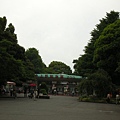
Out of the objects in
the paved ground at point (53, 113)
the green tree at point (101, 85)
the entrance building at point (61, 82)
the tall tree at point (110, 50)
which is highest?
the tall tree at point (110, 50)

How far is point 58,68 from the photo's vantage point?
122812 millimetres

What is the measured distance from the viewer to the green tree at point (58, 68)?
4767 inches

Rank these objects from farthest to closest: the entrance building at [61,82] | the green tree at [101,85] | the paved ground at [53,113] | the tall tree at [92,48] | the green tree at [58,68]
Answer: the green tree at [58,68]
the entrance building at [61,82]
the tall tree at [92,48]
the green tree at [101,85]
the paved ground at [53,113]

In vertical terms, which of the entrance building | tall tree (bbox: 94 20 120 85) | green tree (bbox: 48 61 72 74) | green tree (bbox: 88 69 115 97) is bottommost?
green tree (bbox: 88 69 115 97)

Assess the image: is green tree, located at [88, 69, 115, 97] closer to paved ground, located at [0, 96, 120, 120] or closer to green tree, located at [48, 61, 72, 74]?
paved ground, located at [0, 96, 120, 120]

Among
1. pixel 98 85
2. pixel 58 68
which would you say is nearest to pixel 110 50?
pixel 98 85

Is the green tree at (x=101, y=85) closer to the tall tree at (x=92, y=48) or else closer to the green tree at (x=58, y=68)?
the tall tree at (x=92, y=48)

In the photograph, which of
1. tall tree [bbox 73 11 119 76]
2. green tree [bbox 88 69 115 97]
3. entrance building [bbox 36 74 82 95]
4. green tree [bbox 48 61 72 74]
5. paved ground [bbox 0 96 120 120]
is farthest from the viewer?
green tree [bbox 48 61 72 74]

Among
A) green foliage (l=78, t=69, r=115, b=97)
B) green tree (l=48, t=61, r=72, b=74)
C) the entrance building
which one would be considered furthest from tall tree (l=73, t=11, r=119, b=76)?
green tree (l=48, t=61, r=72, b=74)

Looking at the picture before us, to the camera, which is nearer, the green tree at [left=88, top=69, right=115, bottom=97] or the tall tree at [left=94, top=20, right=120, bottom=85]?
the green tree at [left=88, top=69, right=115, bottom=97]

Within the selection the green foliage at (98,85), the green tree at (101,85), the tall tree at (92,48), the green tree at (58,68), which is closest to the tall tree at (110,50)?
the green foliage at (98,85)

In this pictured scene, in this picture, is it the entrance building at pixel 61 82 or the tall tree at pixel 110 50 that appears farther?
the entrance building at pixel 61 82

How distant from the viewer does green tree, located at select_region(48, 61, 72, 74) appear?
12107 centimetres

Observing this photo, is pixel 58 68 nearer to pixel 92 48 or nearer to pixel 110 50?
pixel 92 48
